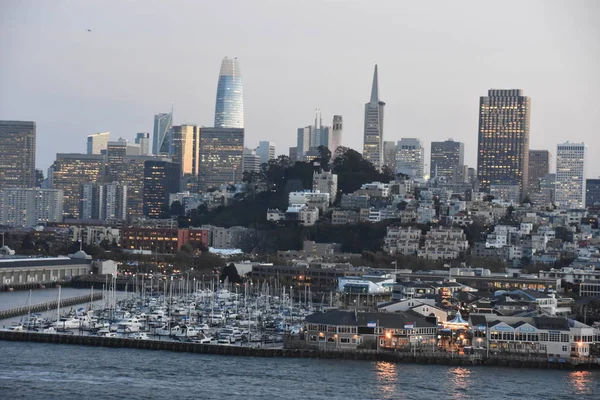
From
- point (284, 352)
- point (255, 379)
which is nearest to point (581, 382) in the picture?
point (255, 379)

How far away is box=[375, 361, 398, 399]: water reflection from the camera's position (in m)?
27.8

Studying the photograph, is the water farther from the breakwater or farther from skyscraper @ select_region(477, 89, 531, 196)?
skyscraper @ select_region(477, 89, 531, 196)

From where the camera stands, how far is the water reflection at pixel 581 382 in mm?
28734

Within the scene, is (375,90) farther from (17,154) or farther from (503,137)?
(17,154)

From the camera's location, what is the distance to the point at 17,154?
420 ft

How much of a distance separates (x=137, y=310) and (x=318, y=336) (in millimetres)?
11056

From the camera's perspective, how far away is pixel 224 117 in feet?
480

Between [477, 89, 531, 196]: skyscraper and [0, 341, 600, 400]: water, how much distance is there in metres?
76.7

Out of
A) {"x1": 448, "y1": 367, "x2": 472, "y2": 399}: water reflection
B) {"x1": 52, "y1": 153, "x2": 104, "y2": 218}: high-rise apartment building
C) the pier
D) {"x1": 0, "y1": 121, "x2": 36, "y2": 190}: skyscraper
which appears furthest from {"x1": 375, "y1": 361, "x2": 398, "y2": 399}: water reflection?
{"x1": 52, "y1": 153, "x2": 104, "y2": 218}: high-rise apartment building

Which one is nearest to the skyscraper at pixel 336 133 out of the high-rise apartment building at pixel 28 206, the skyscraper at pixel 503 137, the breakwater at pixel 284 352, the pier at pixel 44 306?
the skyscraper at pixel 503 137

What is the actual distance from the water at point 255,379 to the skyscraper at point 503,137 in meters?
76.7

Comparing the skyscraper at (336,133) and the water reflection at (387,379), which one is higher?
the skyscraper at (336,133)

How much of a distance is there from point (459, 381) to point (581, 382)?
2.78 metres

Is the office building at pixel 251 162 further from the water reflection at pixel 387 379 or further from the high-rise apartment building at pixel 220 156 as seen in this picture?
the water reflection at pixel 387 379
